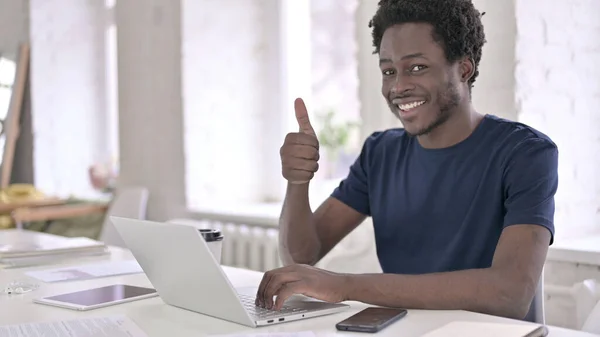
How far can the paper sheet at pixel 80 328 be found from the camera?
1082mm

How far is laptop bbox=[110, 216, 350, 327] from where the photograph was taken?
1072 millimetres

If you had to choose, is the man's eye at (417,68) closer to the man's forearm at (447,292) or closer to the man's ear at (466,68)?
the man's ear at (466,68)

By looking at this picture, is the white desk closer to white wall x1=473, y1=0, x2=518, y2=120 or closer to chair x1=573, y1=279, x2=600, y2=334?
chair x1=573, y1=279, x2=600, y2=334

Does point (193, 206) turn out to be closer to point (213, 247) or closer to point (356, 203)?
point (356, 203)

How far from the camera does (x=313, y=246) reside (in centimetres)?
177

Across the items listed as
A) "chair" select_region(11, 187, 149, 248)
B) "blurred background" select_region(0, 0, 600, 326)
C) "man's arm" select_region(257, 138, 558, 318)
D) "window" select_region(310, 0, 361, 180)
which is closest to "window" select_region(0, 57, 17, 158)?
"blurred background" select_region(0, 0, 600, 326)

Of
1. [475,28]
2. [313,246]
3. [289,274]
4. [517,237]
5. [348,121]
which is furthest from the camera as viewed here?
[348,121]

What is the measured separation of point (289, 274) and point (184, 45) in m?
2.16

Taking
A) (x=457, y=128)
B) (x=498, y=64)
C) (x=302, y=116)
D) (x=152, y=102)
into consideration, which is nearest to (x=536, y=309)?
(x=457, y=128)

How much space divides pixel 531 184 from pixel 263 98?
204cm

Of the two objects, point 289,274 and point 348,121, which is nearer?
point 289,274

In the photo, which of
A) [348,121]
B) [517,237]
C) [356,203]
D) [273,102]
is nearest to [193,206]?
[273,102]

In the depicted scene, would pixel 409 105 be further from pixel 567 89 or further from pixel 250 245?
pixel 250 245

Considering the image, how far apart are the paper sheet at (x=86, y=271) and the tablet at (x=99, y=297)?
147 millimetres
